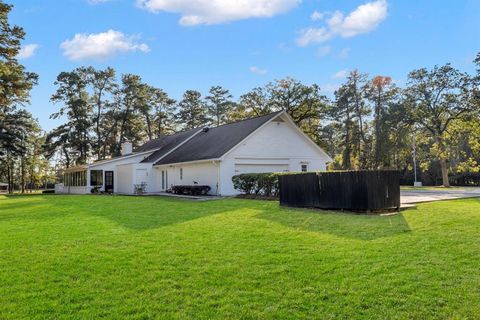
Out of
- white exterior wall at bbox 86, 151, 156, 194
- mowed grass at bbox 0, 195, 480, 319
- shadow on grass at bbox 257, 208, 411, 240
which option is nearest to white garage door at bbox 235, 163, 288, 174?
white exterior wall at bbox 86, 151, 156, 194

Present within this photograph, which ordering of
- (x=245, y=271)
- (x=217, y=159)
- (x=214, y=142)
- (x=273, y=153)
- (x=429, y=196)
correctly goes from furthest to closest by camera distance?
1. (x=214, y=142)
2. (x=273, y=153)
3. (x=217, y=159)
4. (x=429, y=196)
5. (x=245, y=271)

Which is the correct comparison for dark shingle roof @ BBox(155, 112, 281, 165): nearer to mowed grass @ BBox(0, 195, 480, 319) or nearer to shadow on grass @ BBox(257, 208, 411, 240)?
shadow on grass @ BBox(257, 208, 411, 240)

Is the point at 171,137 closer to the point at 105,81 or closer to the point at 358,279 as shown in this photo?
the point at 105,81

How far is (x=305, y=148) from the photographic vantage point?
24141 millimetres

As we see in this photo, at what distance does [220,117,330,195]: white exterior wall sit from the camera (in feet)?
68.8

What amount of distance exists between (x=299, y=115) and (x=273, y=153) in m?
15.1

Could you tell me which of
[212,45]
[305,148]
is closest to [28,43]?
[212,45]

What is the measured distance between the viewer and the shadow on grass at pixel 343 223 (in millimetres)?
7763

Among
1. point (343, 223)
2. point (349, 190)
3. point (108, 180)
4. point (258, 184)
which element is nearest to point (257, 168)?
point (258, 184)

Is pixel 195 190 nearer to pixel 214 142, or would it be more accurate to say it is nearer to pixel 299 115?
pixel 214 142

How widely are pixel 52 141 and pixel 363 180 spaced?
141 ft

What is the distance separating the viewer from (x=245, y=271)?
508 cm

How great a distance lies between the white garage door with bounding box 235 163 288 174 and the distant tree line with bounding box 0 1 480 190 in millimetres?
10384

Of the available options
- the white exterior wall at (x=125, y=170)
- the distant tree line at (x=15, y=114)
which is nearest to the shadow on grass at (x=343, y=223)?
the white exterior wall at (x=125, y=170)
